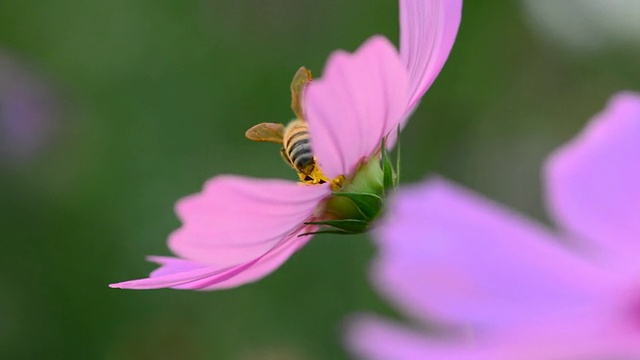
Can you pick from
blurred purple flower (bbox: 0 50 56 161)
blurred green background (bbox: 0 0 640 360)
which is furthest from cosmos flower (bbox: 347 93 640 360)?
blurred purple flower (bbox: 0 50 56 161)

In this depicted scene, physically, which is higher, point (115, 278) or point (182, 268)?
point (115, 278)

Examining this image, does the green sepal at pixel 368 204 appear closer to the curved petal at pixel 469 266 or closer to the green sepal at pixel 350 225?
the green sepal at pixel 350 225

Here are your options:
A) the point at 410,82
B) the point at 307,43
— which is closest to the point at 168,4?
the point at 307,43

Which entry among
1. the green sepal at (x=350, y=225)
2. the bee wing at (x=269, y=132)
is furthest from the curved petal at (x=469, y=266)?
the bee wing at (x=269, y=132)

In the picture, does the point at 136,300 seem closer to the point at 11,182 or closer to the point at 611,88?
the point at 11,182

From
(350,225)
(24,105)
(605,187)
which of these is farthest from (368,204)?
(24,105)

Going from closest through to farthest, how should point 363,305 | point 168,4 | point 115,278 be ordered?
point 363,305 → point 115,278 → point 168,4

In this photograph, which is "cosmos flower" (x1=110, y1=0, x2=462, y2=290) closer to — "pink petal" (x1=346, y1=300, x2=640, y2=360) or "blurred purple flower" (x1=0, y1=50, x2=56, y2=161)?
"pink petal" (x1=346, y1=300, x2=640, y2=360)
